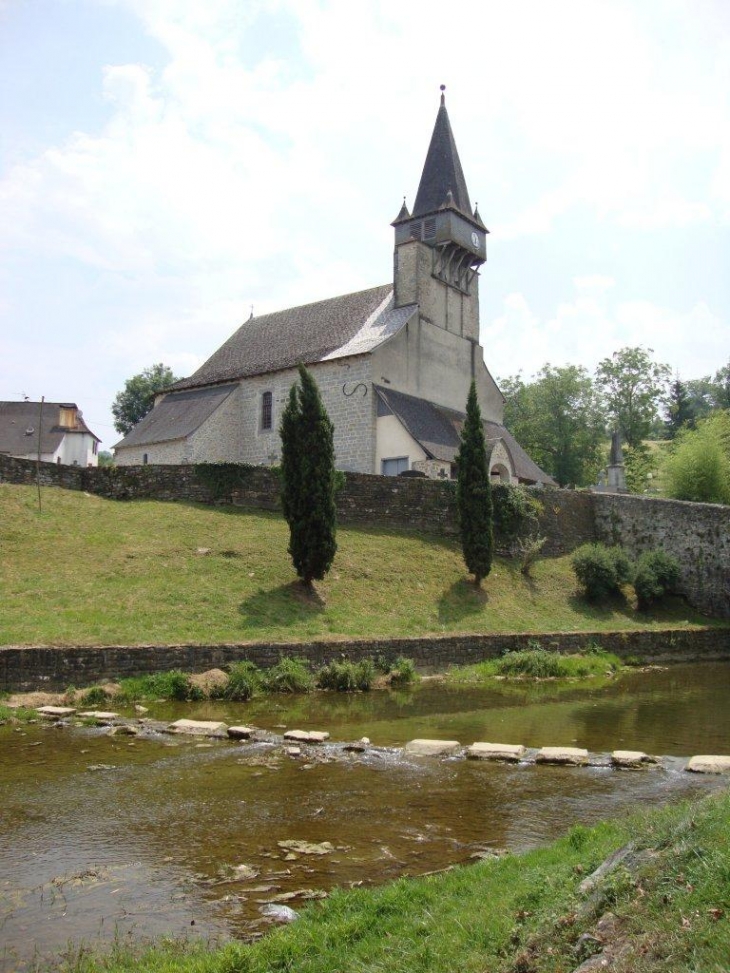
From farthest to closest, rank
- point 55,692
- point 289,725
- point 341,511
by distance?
1. point 341,511
2. point 55,692
3. point 289,725

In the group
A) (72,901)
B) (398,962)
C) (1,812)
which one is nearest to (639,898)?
(398,962)

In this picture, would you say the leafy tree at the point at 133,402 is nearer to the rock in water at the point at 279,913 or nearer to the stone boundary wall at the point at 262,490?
the stone boundary wall at the point at 262,490

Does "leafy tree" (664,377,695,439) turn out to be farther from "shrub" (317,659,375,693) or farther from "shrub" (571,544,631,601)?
"shrub" (317,659,375,693)

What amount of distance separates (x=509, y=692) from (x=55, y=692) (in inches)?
345

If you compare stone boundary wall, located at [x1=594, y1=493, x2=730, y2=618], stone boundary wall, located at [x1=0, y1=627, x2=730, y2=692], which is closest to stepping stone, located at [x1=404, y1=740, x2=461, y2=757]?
stone boundary wall, located at [x1=0, y1=627, x2=730, y2=692]

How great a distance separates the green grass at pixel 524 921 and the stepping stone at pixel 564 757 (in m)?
4.28

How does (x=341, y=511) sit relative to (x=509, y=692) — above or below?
above

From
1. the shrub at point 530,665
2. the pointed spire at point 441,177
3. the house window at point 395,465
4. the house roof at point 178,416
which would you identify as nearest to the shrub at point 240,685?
the shrub at point 530,665

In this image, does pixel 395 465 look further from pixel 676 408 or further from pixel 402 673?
pixel 676 408

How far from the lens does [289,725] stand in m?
12.0

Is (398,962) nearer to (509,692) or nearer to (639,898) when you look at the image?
(639,898)

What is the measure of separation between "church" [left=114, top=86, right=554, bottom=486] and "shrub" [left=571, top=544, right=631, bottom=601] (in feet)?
25.9

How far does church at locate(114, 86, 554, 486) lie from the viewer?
35.3 metres

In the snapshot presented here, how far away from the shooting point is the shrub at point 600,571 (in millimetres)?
26203
